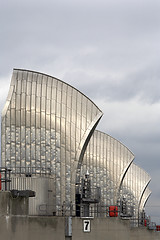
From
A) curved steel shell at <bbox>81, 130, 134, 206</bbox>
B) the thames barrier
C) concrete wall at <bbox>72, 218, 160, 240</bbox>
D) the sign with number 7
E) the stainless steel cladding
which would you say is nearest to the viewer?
concrete wall at <bbox>72, 218, 160, 240</bbox>

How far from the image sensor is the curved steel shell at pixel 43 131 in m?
36.8

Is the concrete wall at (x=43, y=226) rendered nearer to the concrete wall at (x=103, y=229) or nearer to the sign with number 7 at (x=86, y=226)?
the concrete wall at (x=103, y=229)

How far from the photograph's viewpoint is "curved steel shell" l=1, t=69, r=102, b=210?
36.8 meters

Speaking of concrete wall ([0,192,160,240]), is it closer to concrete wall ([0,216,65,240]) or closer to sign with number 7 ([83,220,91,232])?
concrete wall ([0,216,65,240])

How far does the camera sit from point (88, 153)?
54.6m

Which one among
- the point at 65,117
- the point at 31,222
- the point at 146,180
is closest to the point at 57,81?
the point at 65,117

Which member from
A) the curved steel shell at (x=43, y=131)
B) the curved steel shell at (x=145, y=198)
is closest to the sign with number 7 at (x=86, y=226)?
the curved steel shell at (x=43, y=131)

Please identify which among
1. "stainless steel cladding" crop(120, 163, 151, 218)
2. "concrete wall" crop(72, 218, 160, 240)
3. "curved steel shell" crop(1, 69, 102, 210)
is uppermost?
"curved steel shell" crop(1, 69, 102, 210)

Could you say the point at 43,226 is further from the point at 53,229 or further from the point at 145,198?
the point at 145,198

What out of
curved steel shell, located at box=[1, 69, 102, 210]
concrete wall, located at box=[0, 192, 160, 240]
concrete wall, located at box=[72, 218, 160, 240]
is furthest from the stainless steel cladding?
concrete wall, located at box=[0, 192, 160, 240]

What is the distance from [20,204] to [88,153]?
30.9 meters

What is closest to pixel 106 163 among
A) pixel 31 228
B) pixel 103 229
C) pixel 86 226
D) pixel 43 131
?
pixel 43 131

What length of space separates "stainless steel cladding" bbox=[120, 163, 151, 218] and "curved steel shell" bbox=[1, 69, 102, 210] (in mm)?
29869

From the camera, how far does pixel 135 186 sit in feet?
233
